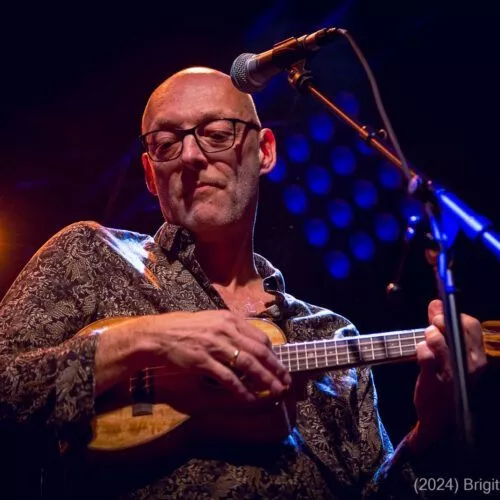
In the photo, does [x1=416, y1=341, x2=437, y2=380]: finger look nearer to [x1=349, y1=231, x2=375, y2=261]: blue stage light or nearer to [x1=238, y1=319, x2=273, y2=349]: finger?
[x1=238, y1=319, x2=273, y2=349]: finger

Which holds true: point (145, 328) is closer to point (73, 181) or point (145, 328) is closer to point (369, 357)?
point (369, 357)

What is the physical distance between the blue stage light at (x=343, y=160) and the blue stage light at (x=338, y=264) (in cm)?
68

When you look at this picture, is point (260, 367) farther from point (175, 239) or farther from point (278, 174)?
point (278, 174)

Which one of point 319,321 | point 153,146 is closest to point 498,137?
point 319,321

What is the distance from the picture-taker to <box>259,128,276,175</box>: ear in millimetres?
3475

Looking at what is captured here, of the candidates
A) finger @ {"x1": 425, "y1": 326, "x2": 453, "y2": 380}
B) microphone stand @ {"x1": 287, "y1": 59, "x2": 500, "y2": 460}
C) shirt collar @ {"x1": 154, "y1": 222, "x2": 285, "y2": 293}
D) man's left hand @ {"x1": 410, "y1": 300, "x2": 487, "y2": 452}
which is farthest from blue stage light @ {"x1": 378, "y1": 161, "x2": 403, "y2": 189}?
microphone stand @ {"x1": 287, "y1": 59, "x2": 500, "y2": 460}

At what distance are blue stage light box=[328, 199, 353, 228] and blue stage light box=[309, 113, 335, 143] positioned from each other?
1.73ft

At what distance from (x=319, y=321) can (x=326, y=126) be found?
2430 mm

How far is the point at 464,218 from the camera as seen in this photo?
1.67m

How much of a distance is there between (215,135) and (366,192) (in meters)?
2.39

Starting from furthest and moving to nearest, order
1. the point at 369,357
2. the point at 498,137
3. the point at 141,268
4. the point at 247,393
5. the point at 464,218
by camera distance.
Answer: the point at 498,137, the point at 141,268, the point at 369,357, the point at 247,393, the point at 464,218

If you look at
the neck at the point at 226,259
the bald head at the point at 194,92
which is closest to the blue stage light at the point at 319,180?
the bald head at the point at 194,92

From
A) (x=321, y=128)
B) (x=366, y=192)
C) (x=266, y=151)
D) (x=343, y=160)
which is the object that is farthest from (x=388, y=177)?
(x=266, y=151)

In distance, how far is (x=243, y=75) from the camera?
2.29 m
